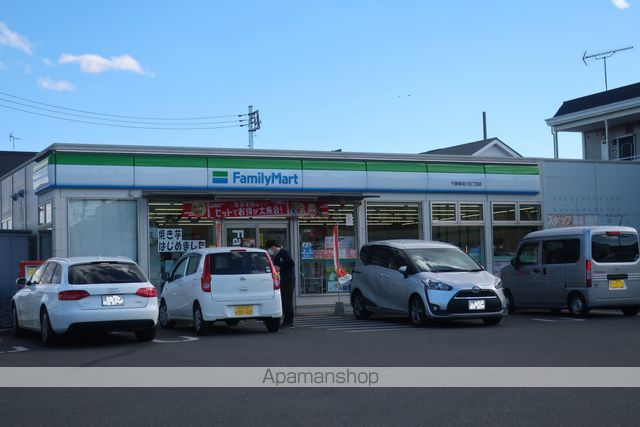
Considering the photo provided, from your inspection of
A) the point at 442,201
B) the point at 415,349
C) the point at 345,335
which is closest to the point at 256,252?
the point at 345,335

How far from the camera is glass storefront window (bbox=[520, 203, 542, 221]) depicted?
26703 mm

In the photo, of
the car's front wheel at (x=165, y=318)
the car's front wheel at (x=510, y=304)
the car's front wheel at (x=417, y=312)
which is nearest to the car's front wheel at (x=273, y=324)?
the car's front wheel at (x=165, y=318)

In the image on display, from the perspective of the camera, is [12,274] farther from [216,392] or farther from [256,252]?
[216,392]

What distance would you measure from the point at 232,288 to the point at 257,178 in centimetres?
757

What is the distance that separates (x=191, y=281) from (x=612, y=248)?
956 cm

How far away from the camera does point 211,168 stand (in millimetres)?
22562

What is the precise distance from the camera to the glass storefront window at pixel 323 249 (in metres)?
23.7

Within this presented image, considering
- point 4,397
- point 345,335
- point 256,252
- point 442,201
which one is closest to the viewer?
point 4,397

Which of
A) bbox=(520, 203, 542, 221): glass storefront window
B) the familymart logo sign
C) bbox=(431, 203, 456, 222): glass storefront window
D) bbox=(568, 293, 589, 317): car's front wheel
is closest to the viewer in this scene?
bbox=(568, 293, 589, 317): car's front wheel

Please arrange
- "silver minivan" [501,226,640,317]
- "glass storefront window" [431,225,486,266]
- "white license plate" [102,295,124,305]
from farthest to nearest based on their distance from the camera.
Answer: "glass storefront window" [431,225,486,266], "silver minivan" [501,226,640,317], "white license plate" [102,295,124,305]

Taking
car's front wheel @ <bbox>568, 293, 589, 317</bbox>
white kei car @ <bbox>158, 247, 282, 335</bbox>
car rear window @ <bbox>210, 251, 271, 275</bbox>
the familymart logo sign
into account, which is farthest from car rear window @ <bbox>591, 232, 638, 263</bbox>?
the familymart logo sign

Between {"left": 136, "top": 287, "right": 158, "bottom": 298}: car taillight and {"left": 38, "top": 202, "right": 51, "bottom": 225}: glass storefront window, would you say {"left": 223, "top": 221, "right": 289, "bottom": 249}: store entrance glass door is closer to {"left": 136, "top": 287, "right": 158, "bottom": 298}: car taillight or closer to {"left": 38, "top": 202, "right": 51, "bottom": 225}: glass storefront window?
{"left": 38, "top": 202, "right": 51, "bottom": 225}: glass storefront window

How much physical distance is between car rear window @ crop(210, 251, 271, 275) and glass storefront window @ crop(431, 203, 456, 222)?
33.1 feet

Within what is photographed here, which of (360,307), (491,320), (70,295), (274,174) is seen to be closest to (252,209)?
(274,174)
